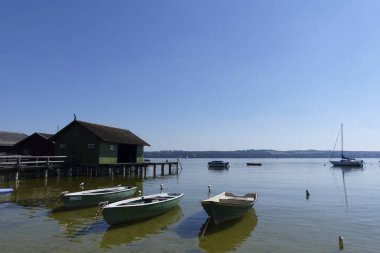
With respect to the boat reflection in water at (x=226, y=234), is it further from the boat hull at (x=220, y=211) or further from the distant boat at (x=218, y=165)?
the distant boat at (x=218, y=165)

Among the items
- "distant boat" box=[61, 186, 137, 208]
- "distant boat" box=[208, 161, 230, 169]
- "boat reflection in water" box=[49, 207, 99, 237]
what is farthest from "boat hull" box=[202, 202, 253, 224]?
"distant boat" box=[208, 161, 230, 169]

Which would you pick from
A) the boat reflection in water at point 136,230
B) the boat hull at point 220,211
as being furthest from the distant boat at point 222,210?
the boat reflection in water at point 136,230

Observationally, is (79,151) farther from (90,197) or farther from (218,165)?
(218,165)

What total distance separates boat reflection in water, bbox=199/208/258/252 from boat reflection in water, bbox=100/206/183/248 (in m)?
2.20

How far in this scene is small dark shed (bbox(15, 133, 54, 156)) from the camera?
48625 mm

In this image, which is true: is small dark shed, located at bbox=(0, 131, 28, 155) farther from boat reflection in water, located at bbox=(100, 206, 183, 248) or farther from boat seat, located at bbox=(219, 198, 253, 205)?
boat seat, located at bbox=(219, 198, 253, 205)

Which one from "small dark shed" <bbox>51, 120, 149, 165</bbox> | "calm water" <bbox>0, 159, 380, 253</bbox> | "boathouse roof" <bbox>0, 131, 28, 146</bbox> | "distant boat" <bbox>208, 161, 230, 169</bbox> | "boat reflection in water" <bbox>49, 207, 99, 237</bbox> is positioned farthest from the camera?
Result: "distant boat" <bbox>208, 161, 230, 169</bbox>

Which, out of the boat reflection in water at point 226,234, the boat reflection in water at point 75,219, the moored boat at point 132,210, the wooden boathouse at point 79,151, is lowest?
the boat reflection in water at point 226,234

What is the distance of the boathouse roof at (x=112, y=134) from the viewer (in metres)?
44.3

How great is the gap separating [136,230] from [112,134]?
1264 inches

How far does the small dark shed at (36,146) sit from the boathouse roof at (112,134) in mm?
3331

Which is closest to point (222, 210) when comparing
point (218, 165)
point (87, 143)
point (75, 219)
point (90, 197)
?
point (75, 219)

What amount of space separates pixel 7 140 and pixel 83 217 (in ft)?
125

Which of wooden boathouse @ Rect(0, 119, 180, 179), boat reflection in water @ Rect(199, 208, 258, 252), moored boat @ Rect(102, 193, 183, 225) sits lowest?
boat reflection in water @ Rect(199, 208, 258, 252)
